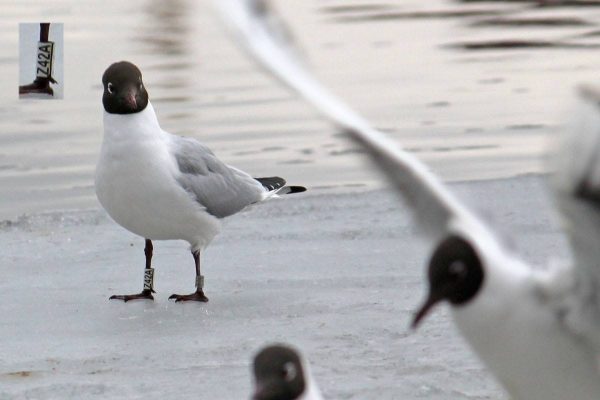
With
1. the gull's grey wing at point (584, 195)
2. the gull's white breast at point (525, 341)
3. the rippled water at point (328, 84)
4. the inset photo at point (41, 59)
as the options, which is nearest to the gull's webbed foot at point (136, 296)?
the inset photo at point (41, 59)

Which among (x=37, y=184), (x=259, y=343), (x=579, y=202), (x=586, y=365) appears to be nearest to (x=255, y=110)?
(x=37, y=184)

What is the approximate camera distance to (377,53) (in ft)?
47.1

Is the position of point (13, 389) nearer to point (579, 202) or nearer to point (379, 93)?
point (579, 202)

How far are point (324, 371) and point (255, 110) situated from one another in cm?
643

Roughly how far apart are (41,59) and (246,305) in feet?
6.69

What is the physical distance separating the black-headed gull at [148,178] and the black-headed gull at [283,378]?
2650 mm

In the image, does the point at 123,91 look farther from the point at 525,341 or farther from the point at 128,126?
the point at 525,341

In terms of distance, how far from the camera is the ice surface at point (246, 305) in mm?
5531

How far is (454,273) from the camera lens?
4180 millimetres

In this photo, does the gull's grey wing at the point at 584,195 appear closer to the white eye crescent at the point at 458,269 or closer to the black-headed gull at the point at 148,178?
the white eye crescent at the point at 458,269

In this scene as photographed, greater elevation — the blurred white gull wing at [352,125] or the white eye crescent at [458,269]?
the blurred white gull wing at [352,125]

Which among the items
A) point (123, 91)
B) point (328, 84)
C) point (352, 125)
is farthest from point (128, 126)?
point (328, 84)

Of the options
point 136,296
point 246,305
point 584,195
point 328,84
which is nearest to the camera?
point 584,195

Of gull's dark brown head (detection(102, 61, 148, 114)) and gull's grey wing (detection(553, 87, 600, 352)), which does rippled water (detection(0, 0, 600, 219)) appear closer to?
gull's dark brown head (detection(102, 61, 148, 114))
